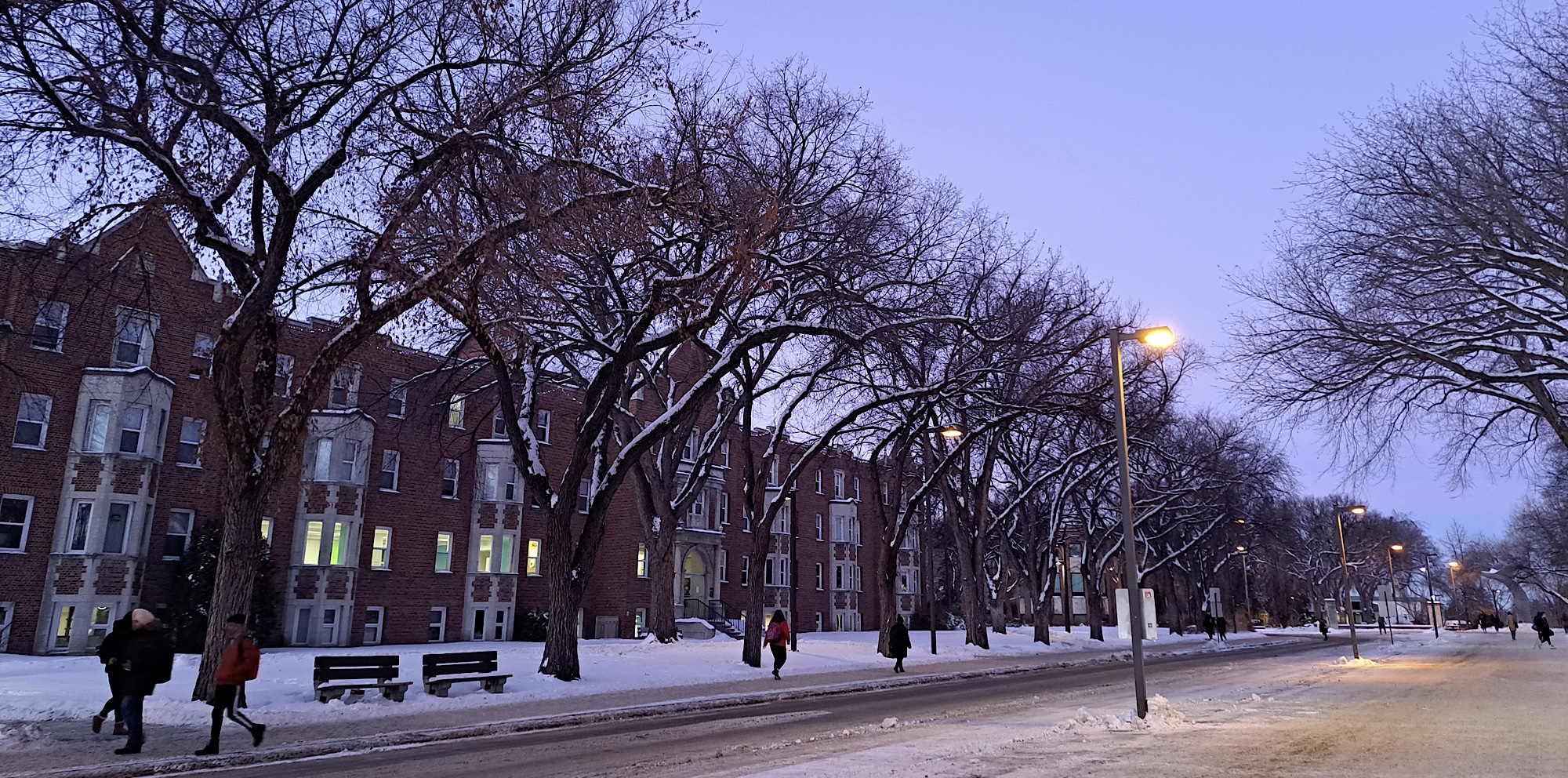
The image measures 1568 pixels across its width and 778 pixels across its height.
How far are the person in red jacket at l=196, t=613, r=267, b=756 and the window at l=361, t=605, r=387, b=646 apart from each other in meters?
26.0

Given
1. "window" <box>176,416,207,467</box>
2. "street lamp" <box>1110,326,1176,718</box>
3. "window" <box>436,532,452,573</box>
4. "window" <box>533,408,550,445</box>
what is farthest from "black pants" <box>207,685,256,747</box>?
"window" <box>533,408,550,445</box>

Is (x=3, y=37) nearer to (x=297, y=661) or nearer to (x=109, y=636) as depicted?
(x=109, y=636)

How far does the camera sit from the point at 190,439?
32750 millimetres

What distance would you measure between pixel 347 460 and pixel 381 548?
3774mm

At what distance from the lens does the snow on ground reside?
575 inches

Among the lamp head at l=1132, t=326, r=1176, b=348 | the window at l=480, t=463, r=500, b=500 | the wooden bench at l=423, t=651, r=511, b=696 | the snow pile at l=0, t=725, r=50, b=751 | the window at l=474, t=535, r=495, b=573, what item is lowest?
the snow pile at l=0, t=725, r=50, b=751

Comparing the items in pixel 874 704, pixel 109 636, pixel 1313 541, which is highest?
pixel 1313 541

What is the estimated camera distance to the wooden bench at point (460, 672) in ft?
56.9

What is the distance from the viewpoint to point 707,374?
22453mm

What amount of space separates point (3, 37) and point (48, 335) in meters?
22.9

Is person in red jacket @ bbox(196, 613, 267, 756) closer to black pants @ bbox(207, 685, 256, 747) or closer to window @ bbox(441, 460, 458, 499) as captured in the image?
black pants @ bbox(207, 685, 256, 747)

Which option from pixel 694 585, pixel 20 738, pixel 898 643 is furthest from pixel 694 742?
pixel 694 585

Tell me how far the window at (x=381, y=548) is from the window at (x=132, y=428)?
9127mm

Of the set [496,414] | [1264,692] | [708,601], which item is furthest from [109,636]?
[708,601]
